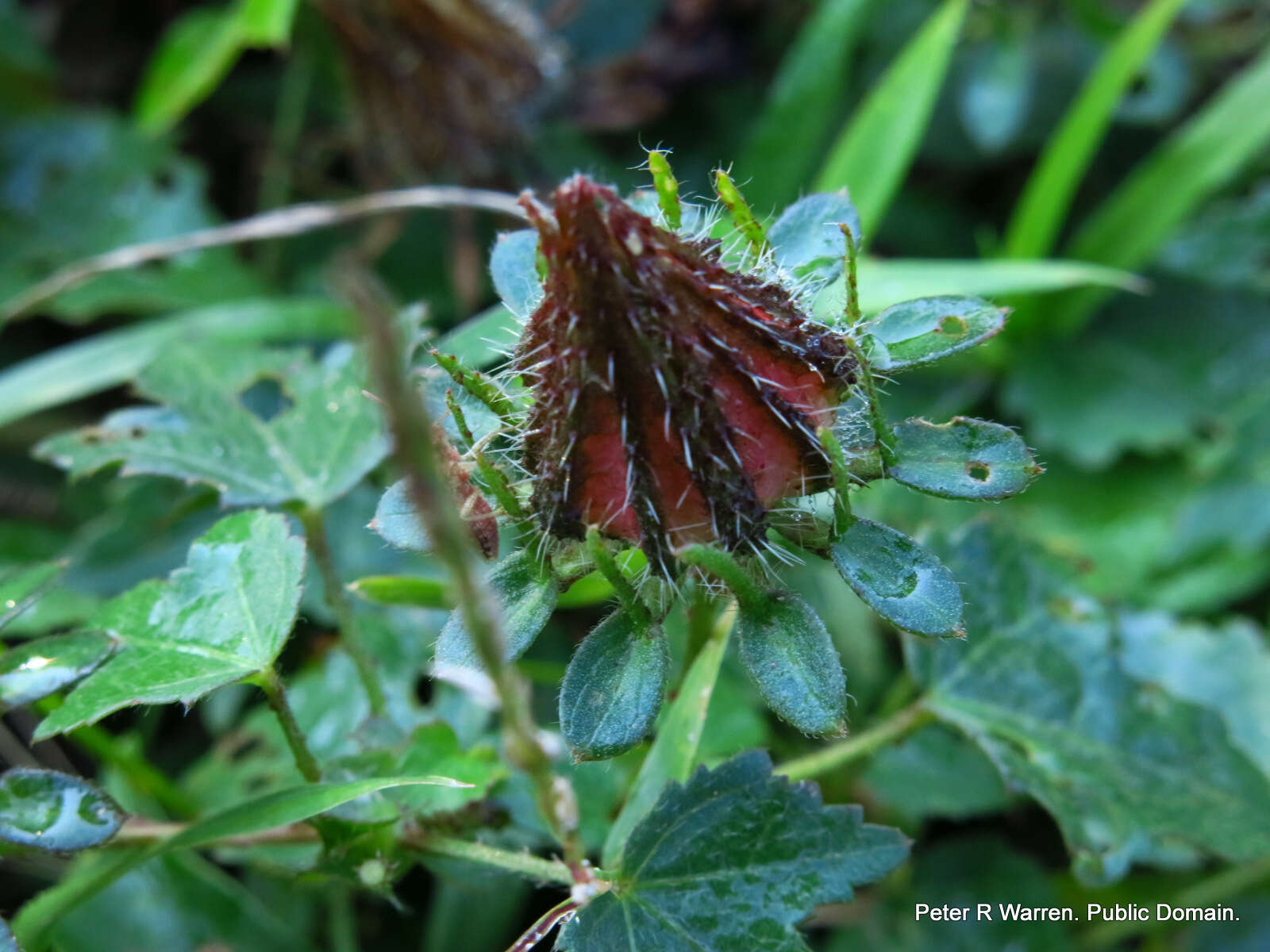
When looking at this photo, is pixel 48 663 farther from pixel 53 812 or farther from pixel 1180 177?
pixel 1180 177

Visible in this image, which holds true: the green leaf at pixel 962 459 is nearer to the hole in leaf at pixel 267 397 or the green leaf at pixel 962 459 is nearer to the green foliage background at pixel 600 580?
the green foliage background at pixel 600 580

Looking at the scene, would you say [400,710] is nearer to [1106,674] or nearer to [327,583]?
[327,583]

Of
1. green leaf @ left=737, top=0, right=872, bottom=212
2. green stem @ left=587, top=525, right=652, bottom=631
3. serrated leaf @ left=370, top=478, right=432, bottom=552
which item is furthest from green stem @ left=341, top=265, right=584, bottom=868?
green leaf @ left=737, top=0, right=872, bottom=212

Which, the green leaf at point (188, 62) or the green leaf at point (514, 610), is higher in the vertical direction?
the green leaf at point (188, 62)

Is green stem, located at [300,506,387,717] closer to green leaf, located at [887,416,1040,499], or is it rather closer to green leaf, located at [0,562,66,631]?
green leaf, located at [0,562,66,631]

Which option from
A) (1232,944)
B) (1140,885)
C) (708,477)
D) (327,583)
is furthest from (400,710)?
(1232,944)

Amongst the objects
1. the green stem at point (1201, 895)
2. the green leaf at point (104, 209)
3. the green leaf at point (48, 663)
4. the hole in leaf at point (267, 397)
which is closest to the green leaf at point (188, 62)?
the green leaf at point (104, 209)
